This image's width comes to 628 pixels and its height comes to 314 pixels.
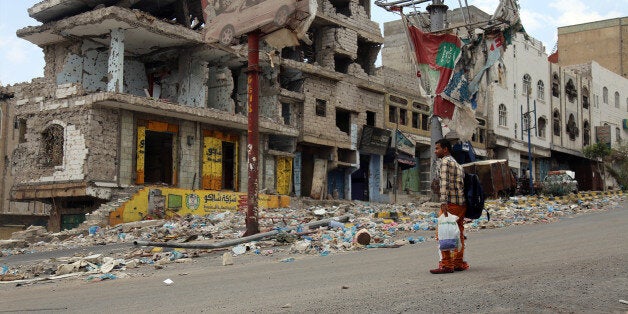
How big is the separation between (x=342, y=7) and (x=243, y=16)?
20.2 metres

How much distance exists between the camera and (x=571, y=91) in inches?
2019

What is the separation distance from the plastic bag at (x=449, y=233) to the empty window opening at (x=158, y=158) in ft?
63.3

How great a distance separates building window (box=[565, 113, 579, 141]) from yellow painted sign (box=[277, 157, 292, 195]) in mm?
30960

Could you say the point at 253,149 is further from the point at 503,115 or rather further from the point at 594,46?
the point at 594,46

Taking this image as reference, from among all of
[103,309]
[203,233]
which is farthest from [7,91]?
[103,309]

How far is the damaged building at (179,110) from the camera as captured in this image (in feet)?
72.1

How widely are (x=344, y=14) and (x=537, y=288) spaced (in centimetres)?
2851

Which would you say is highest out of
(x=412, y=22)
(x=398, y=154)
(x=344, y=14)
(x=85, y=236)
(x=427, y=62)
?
(x=344, y=14)

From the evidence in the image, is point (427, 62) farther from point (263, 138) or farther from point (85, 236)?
point (85, 236)

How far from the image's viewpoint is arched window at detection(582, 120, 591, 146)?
2102 inches

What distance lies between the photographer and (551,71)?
48.9 m

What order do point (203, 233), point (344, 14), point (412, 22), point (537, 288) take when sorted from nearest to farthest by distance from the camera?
A: point (537, 288)
point (203, 233)
point (412, 22)
point (344, 14)

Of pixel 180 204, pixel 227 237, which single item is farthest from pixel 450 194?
pixel 180 204

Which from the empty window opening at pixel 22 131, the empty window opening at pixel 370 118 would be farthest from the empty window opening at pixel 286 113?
the empty window opening at pixel 22 131
